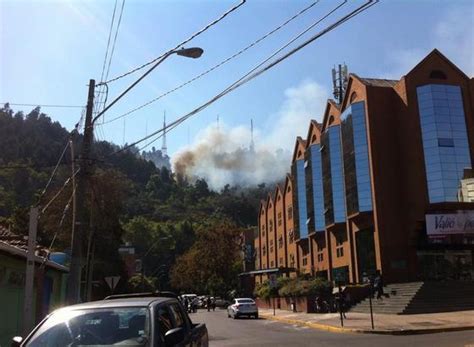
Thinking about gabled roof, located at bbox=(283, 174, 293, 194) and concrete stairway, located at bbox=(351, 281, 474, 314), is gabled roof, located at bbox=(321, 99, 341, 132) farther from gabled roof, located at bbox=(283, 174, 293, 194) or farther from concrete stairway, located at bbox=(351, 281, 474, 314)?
concrete stairway, located at bbox=(351, 281, 474, 314)

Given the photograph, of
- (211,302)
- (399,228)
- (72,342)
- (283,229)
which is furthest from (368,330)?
(283,229)

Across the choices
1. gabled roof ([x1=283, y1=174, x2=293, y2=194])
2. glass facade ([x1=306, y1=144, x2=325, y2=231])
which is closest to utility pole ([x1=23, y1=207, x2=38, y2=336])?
glass facade ([x1=306, y1=144, x2=325, y2=231])

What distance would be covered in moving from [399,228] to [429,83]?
1200 cm

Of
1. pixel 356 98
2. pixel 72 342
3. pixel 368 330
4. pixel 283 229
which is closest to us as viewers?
pixel 72 342

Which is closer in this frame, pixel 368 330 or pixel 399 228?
pixel 368 330

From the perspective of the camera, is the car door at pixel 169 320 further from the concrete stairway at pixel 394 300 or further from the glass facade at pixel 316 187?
the glass facade at pixel 316 187

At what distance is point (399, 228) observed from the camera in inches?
1779

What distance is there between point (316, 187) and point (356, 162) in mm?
13003

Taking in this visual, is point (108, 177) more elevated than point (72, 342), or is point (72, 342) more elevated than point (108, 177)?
point (108, 177)

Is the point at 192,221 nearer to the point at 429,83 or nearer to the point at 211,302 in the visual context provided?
the point at 211,302

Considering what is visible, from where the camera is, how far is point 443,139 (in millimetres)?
44844

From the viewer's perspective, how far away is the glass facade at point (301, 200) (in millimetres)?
64812

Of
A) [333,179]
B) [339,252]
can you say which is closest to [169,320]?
[333,179]

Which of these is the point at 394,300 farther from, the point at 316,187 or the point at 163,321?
the point at 163,321
